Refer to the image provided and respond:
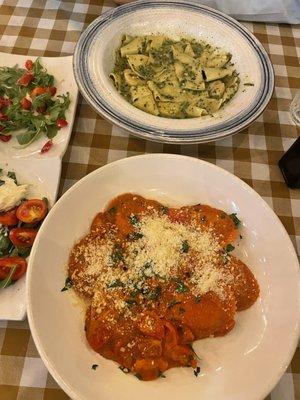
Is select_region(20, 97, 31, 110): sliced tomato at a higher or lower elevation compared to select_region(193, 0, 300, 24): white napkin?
lower

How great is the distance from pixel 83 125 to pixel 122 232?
70 centimetres

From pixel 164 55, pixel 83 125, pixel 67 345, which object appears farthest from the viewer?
pixel 164 55

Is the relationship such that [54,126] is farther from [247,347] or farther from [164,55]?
[247,347]

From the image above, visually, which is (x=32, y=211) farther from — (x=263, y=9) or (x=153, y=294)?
(x=263, y=9)

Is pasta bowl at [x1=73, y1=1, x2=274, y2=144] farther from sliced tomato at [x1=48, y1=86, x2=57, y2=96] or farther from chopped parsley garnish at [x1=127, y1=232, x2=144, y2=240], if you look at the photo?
chopped parsley garnish at [x1=127, y1=232, x2=144, y2=240]

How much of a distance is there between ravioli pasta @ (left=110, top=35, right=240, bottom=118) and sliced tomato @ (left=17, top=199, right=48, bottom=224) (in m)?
0.61

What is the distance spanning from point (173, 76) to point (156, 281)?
1.06 meters

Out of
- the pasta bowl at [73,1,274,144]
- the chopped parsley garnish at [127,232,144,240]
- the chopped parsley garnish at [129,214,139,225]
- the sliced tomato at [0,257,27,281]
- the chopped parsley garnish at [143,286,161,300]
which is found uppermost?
the pasta bowl at [73,1,274,144]

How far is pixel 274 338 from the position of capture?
124 cm

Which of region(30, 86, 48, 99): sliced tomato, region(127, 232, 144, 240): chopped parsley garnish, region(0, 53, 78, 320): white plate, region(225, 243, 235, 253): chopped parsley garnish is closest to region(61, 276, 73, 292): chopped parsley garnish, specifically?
region(127, 232, 144, 240): chopped parsley garnish

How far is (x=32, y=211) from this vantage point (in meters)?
1.46

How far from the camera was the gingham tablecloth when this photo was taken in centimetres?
130

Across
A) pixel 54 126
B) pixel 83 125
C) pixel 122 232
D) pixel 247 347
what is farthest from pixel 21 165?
pixel 247 347

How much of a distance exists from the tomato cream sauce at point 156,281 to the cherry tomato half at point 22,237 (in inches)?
6.6
